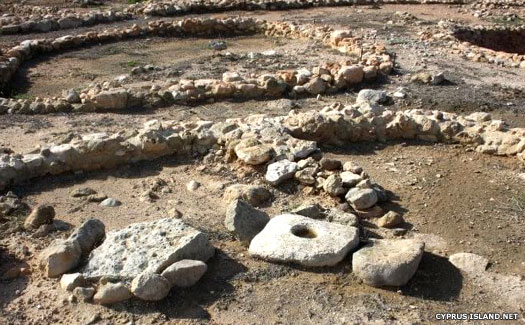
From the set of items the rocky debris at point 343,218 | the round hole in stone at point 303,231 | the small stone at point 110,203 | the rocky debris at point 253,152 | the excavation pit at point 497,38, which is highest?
the rocky debris at point 253,152

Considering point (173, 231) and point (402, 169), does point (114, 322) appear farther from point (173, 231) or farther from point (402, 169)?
point (402, 169)

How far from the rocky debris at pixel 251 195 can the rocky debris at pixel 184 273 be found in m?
1.53

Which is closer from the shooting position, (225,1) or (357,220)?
(357,220)

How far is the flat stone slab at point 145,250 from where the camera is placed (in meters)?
4.90

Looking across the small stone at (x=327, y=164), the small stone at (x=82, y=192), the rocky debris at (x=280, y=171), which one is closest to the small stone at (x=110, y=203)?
the small stone at (x=82, y=192)

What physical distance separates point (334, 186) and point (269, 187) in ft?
2.64

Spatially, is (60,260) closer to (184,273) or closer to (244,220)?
(184,273)

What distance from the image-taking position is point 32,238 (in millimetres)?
5801

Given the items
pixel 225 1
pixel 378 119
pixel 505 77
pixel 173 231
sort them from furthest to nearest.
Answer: pixel 225 1
pixel 505 77
pixel 378 119
pixel 173 231

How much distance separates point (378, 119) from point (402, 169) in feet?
3.81


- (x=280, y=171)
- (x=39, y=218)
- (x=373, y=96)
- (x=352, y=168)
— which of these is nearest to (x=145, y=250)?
(x=39, y=218)

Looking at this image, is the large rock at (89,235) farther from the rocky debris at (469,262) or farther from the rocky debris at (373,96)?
the rocky debris at (373,96)

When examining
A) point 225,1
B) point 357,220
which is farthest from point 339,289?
point 225,1

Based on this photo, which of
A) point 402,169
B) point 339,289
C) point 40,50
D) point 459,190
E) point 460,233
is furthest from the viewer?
point 40,50
